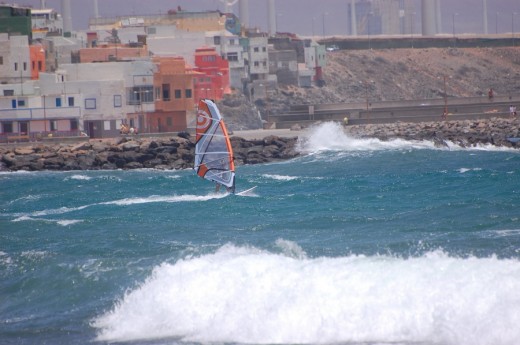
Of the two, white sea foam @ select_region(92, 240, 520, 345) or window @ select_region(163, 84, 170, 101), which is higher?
window @ select_region(163, 84, 170, 101)

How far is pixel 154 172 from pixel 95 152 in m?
5.27

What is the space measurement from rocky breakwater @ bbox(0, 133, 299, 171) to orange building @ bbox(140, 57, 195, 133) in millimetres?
10027

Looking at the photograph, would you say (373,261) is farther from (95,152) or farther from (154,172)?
(95,152)

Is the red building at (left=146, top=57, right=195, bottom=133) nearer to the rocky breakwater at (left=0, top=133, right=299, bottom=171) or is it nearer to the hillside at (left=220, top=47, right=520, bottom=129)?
the rocky breakwater at (left=0, top=133, right=299, bottom=171)

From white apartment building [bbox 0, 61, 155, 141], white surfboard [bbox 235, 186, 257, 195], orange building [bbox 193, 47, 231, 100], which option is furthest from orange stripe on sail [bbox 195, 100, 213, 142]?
orange building [bbox 193, 47, 231, 100]

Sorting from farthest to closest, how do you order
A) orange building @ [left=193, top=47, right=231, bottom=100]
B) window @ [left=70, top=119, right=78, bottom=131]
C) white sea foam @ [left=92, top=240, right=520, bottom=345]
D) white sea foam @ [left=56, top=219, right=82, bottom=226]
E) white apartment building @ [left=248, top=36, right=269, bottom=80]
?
white apartment building @ [left=248, top=36, right=269, bottom=80], orange building @ [left=193, top=47, right=231, bottom=100], window @ [left=70, top=119, right=78, bottom=131], white sea foam @ [left=56, top=219, right=82, bottom=226], white sea foam @ [left=92, top=240, right=520, bottom=345]

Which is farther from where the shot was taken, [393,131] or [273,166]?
[393,131]

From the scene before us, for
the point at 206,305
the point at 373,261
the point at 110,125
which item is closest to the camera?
the point at 206,305

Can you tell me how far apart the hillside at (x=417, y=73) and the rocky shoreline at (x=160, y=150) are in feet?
159

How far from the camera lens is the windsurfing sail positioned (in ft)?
86.0

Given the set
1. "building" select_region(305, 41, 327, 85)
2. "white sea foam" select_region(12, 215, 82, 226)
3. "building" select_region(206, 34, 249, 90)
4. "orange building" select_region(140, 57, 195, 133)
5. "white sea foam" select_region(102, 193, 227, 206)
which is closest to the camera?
"white sea foam" select_region(12, 215, 82, 226)

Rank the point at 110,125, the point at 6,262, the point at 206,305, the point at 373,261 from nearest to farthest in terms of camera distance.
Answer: the point at 206,305 → the point at 373,261 → the point at 6,262 → the point at 110,125

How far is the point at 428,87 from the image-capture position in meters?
116

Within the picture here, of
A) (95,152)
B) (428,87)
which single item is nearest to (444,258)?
(95,152)
